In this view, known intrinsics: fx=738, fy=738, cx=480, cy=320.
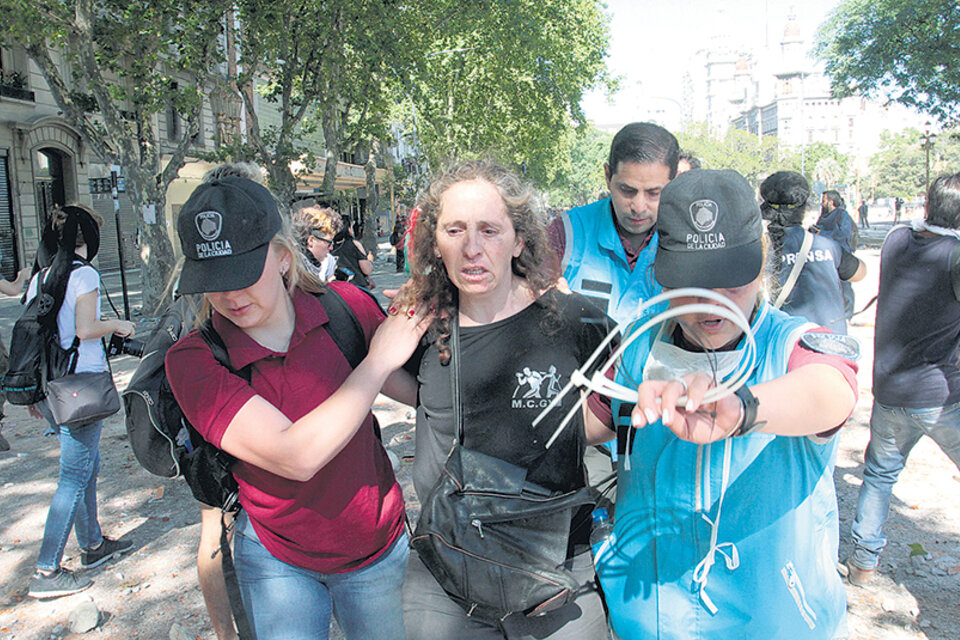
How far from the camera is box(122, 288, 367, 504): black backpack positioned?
2.23 metres

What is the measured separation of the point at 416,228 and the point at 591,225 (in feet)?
4.13

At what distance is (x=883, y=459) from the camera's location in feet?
13.0

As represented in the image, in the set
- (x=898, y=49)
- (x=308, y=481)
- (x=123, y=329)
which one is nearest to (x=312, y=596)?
(x=308, y=481)

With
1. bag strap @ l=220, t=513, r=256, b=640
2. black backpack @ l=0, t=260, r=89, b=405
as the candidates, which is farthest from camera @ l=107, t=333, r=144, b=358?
bag strap @ l=220, t=513, r=256, b=640

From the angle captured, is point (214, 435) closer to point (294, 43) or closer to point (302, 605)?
point (302, 605)

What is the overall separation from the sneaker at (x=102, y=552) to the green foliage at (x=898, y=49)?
92.4ft

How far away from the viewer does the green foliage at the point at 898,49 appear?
25.5 meters

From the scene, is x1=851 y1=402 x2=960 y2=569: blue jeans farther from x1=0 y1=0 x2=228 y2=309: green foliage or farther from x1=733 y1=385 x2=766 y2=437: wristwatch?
x1=0 y1=0 x2=228 y2=309: green foliage

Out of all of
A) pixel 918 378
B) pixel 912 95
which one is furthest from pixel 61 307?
pixel 912 95

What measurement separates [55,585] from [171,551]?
2.33ft

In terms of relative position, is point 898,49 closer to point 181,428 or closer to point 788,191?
point 788,191

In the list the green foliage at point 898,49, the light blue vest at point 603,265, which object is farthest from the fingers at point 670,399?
the green foliage at point 898,49

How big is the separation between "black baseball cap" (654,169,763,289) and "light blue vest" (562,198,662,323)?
1.41 meters

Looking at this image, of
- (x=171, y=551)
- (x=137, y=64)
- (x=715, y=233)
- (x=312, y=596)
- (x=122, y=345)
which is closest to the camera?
(x=715, y=233)
